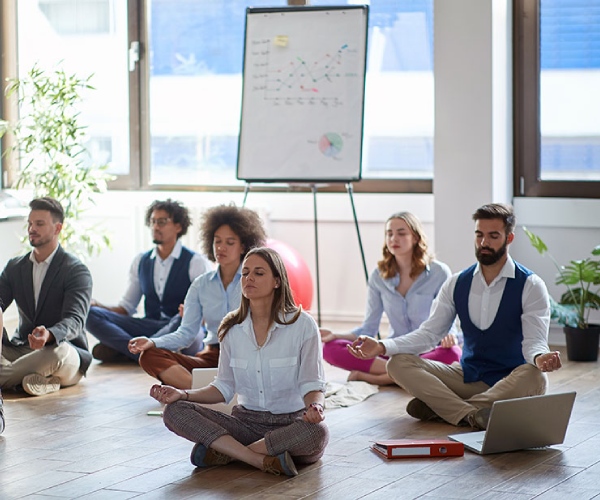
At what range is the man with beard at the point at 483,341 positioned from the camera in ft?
13.6

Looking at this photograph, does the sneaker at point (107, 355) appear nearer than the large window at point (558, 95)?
Yes

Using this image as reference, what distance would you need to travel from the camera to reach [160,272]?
5.66 meters

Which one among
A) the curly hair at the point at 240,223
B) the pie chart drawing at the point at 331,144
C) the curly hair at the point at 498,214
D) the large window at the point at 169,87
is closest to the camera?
the curly hair at the point at 498,214

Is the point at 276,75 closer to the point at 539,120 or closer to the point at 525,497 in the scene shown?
the point at 539,120

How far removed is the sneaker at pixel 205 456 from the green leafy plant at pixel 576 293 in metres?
2.60

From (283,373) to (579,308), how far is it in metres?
2.65

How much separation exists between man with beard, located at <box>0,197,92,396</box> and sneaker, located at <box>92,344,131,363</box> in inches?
24.5

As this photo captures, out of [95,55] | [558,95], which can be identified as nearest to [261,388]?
[558,95]

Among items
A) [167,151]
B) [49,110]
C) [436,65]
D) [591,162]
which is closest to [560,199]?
[591,162]

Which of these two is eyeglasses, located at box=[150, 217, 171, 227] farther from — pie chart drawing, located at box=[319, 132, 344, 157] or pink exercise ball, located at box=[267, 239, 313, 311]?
pie chart drawing, located at box=[319, 132, 344, 157]

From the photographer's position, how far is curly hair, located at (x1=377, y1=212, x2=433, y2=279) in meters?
5.14

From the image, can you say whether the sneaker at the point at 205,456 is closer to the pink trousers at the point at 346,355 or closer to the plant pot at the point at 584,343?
the pink trousers at the point at 346,355

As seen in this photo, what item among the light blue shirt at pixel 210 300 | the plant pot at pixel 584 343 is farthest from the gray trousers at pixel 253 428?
the plant pot at pixel 584 343

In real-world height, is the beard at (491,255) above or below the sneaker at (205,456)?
above
